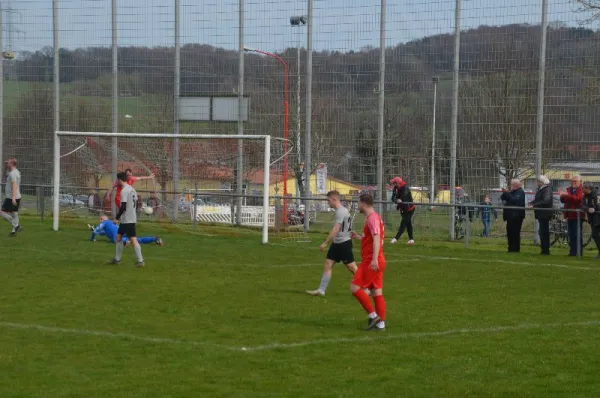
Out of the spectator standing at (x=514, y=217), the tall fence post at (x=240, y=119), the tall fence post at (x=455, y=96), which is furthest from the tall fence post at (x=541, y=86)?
the tall fence post at (x=240, y=119)

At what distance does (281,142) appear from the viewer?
29.7m

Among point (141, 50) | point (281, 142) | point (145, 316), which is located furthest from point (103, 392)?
point (141, 50)

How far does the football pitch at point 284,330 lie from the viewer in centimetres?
964

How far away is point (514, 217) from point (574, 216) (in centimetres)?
181

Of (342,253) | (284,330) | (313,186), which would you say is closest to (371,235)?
(284,330)

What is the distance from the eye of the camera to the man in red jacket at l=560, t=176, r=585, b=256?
22.8 m

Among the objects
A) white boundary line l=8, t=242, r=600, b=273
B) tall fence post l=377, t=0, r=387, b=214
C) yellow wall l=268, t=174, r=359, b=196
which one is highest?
tall fence post l=377, t=0, r=387, b=214

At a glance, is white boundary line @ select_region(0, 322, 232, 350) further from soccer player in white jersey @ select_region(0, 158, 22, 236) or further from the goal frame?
soccer player in white jersey @ select_region(0, 158, 22, 236)

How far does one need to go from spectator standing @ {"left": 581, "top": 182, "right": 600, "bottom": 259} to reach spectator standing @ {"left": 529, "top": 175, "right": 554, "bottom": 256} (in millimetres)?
1132

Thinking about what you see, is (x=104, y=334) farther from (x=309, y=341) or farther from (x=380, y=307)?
(x=380, y=307)

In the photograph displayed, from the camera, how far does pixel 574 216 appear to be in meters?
22.8

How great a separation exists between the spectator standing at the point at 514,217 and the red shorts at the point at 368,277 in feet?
40.0

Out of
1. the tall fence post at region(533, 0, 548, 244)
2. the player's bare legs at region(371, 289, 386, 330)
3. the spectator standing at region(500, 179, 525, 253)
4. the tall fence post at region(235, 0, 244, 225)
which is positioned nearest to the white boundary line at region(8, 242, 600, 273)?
the spectator standing at region(500, 179, 525, 253)

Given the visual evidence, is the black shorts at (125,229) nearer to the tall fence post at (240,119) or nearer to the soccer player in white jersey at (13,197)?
the soccer player in white jersey at (13,197)
